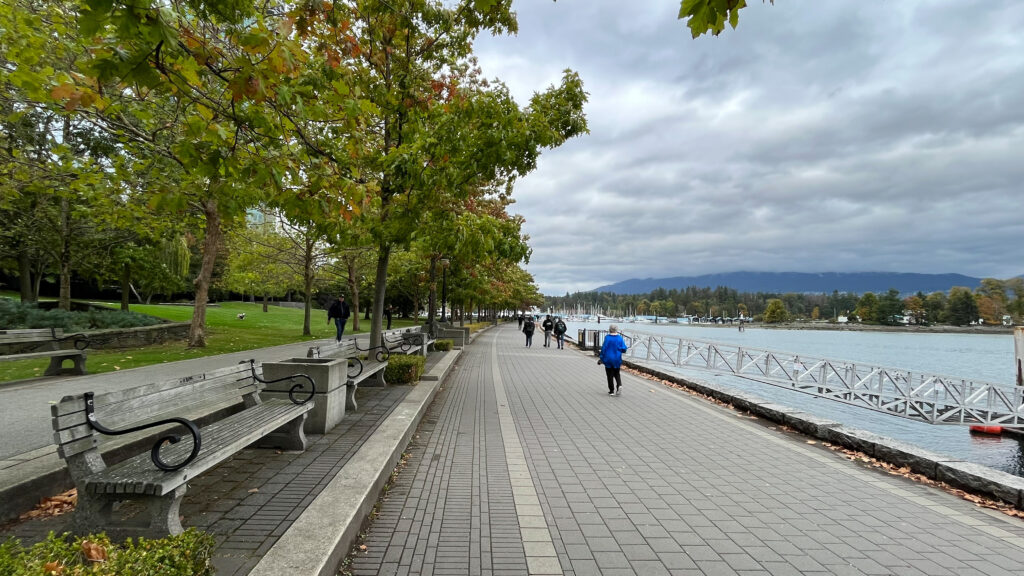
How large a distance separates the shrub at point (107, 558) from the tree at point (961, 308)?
167803mm

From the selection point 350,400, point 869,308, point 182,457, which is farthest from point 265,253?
point 869,308

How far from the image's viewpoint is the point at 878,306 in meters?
134

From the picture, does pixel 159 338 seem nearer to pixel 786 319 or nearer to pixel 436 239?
pixel 436 239

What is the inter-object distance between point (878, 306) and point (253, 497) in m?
166

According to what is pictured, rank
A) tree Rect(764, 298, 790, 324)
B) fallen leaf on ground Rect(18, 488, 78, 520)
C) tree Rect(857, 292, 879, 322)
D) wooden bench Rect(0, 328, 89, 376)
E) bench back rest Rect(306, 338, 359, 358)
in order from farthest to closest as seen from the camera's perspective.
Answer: tree Rect(764, 298, 790, 324) → tree Rect(857, 292, 879, 322) → wooden bench Rect(0, 328, 89, 376) → bench back rest Rect(306, 338, 359, 358) → fallen leaf on ground Rect(18, 488, 78, 520)

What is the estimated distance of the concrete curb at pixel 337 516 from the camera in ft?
9.11

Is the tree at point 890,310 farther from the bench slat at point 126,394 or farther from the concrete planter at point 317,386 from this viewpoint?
the bench slat at point 126,394

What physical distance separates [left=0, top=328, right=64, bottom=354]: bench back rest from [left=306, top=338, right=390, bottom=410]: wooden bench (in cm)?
621

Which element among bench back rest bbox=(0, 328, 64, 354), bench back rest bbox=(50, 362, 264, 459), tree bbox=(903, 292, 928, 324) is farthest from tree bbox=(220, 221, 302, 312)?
tree bbox=(903, 292, 928, 324)

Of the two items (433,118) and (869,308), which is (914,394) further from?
(869,308)

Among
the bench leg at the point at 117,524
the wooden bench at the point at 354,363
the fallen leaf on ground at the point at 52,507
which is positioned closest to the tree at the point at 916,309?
the wooden bench at the point at 354,363

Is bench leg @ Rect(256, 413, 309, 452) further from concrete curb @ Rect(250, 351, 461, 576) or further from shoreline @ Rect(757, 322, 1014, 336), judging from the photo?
shoreline @ Rect(757, 322, 1014, 336)

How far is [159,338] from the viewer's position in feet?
53.9

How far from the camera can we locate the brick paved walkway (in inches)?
135
